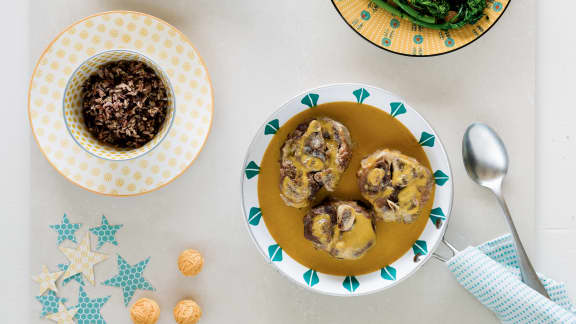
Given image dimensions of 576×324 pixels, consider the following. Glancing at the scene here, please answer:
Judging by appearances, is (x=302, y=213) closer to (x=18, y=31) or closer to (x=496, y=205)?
(x=496, y=205)

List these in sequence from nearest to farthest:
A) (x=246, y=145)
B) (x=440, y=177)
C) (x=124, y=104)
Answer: (x=124, y=104)
(x=440, y=177)
(x=246, y=145)

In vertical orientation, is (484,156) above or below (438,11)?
below

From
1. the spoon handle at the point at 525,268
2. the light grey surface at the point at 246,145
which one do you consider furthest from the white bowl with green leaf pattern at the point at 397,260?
the spoon handle at the point at 525,268

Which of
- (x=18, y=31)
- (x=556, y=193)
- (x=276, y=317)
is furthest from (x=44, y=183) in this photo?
(x=556, y=193)

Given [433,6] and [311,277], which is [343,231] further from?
→ [433,6]

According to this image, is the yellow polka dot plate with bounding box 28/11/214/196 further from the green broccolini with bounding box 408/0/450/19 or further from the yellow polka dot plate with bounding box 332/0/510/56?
the green broccolini with bounding box 408/0/450/19

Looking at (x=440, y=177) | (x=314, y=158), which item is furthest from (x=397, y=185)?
(x=314, y=158)

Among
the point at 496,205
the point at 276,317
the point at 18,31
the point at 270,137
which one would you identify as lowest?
the point at 276,317

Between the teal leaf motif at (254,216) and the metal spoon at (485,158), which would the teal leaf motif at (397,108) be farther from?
the teal leaf motif at (254,216)
